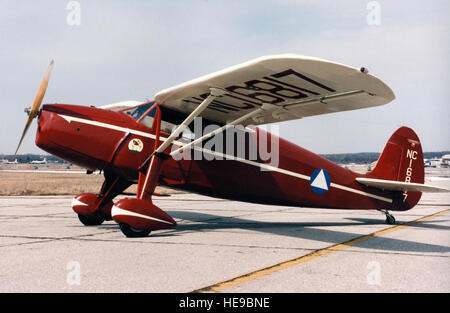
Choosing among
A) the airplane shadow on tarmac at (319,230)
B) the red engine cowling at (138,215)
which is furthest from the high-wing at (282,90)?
the airplane shadow on tarmac at (319,230)

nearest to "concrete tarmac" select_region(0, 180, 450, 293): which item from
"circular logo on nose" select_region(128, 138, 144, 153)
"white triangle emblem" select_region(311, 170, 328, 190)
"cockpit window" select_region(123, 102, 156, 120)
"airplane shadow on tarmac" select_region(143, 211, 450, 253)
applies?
"airplane shadow on tarmac" select_region(143, 211, 450, 253)

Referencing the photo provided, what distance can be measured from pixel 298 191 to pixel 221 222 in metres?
1.90

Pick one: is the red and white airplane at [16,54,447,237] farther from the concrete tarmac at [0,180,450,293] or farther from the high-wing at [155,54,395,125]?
the concrete tarmac at [0,180,450,293]

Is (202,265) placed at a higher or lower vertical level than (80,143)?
lower

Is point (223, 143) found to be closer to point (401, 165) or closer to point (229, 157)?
point (229, 157)

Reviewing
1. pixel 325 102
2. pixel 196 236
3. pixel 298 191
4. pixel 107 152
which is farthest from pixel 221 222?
pixel 325 102

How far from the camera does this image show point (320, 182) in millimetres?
8414

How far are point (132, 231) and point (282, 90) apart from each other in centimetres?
318

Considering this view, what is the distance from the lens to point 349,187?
8750 mm

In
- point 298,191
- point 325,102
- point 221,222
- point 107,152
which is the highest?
point 325,102

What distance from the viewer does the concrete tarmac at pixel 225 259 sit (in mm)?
3438

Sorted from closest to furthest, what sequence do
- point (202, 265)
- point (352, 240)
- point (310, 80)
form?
1. point (202, 265)
2. point (310, 80)
3. point (352, 240)
